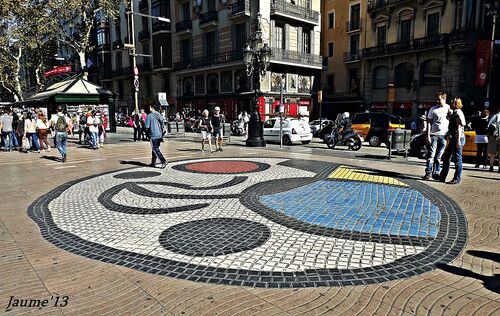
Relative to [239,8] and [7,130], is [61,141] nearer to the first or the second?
[7,130]

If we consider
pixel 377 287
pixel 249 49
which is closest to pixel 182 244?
pixel 377 287

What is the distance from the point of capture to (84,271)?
3680 millimetres

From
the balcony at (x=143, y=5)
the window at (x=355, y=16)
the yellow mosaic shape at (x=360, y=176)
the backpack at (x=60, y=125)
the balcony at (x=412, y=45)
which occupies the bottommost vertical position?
the yellow mosaic shape at (x=360, y=176)

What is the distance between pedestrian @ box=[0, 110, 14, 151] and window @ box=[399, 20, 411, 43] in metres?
30.8

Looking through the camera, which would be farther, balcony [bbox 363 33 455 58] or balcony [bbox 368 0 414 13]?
balcony [bbox 368 0 414 13]

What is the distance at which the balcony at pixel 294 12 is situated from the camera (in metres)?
29.5

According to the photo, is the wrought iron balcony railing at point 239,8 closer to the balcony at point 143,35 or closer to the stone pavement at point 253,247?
the balcony at point 143,35

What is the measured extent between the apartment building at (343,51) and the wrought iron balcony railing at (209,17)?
48.8 ft

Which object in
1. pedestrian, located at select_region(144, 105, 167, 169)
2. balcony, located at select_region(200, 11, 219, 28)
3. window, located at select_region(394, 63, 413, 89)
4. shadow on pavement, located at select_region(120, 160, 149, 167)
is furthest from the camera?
window, located at select_region(394, 63, 413, 89)

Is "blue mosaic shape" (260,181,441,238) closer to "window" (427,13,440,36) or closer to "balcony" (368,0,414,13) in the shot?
"window" (427,13,440,36)

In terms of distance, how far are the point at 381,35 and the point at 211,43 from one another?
16.6 metres

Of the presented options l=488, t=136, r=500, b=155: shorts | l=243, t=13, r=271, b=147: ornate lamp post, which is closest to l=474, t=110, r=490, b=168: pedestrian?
l=488, t=136, r=500, b=155: shorts

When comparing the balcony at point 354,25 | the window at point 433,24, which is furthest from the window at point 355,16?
the window at point 433,24

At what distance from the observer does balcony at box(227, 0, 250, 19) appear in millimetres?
28922
